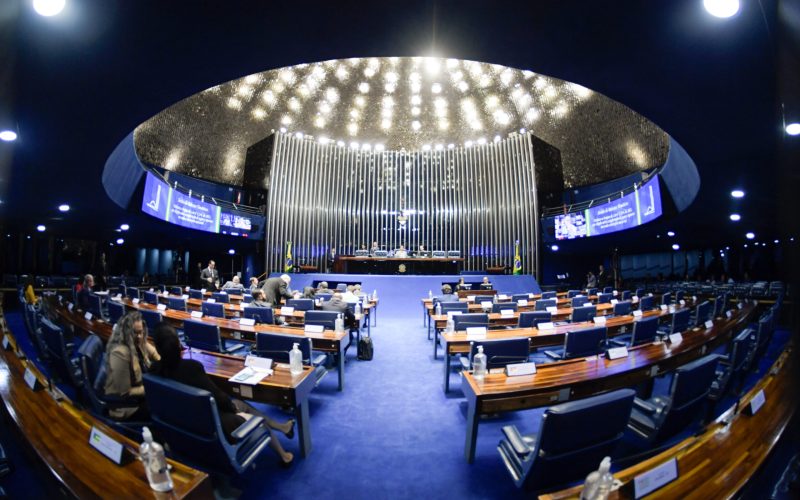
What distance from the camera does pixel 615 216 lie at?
386 inches

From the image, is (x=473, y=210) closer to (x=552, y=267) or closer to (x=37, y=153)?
(x=552, y=267)

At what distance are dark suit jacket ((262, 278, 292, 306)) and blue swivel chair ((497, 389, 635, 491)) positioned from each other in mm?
5460

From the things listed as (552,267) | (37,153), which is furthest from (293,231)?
(552,267)

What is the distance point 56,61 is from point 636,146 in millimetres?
14836

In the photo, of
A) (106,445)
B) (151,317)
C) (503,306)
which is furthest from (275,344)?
(503,306)

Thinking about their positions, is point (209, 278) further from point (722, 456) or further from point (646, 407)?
point (722, 456)

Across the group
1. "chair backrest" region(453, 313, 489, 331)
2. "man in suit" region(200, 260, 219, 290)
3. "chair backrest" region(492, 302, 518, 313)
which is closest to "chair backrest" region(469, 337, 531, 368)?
"chair backrest" region(453, 313, 489, 331)

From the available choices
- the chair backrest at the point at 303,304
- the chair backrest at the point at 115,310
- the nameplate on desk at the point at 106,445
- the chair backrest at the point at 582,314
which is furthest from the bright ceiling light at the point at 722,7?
the chair backrest at the point at 115,310

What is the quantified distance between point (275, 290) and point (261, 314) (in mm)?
1930

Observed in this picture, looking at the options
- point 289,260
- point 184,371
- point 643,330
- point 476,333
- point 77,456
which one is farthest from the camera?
point 289,260

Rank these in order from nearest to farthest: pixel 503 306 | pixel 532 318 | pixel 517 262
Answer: pixel 532 318
pixel 503 306
pixel 517 262

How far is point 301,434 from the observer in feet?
7.39

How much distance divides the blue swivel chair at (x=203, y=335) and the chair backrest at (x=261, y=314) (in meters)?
0.72

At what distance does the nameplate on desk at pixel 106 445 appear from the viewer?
4.12 ft
